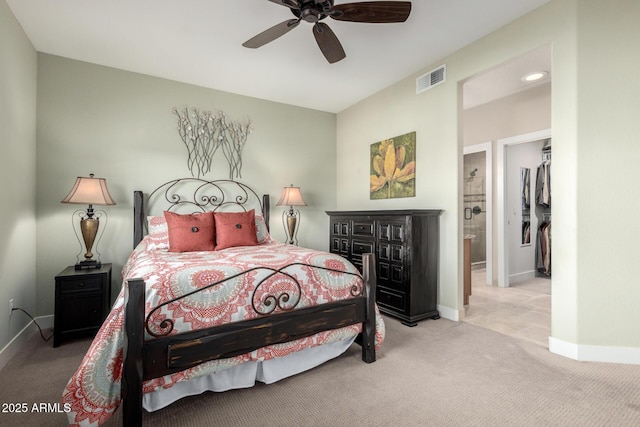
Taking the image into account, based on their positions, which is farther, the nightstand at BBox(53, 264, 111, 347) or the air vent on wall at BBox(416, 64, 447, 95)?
the air vent on wall at BBox(416, 64, 447, 95)

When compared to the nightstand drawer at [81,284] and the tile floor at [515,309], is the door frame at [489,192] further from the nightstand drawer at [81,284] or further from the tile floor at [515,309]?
the nightstand drawer at [81,284]

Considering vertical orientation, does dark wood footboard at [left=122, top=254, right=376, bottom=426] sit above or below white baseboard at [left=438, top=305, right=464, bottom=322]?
above

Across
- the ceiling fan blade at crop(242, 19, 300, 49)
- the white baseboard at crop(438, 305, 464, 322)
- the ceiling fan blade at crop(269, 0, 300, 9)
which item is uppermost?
the ceiling fan blade at crop(269, 0, 300, 9)

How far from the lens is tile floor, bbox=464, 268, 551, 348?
2.90 m

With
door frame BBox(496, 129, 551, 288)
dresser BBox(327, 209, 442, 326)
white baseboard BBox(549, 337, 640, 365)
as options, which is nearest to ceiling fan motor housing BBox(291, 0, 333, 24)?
dresser BBox(327, 209, 442, 326)

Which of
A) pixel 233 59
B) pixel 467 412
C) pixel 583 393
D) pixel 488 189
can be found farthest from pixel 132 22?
pixel 488 189

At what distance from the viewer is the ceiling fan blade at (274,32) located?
217cm

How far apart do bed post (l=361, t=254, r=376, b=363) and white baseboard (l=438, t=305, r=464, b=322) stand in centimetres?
134

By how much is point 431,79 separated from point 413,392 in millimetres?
3085

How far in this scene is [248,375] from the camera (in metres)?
1.92

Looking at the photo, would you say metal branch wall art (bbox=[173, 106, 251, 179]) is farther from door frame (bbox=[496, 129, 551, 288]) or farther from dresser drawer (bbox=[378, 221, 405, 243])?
door frame (bbox=[496, 129, 551, 288])

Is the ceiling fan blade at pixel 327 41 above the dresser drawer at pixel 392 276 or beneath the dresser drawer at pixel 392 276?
above

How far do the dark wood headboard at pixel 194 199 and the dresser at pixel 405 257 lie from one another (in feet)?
5.40

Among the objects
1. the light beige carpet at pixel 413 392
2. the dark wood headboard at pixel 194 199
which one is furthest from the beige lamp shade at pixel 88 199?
the light beige carpet at pixel 413 392
